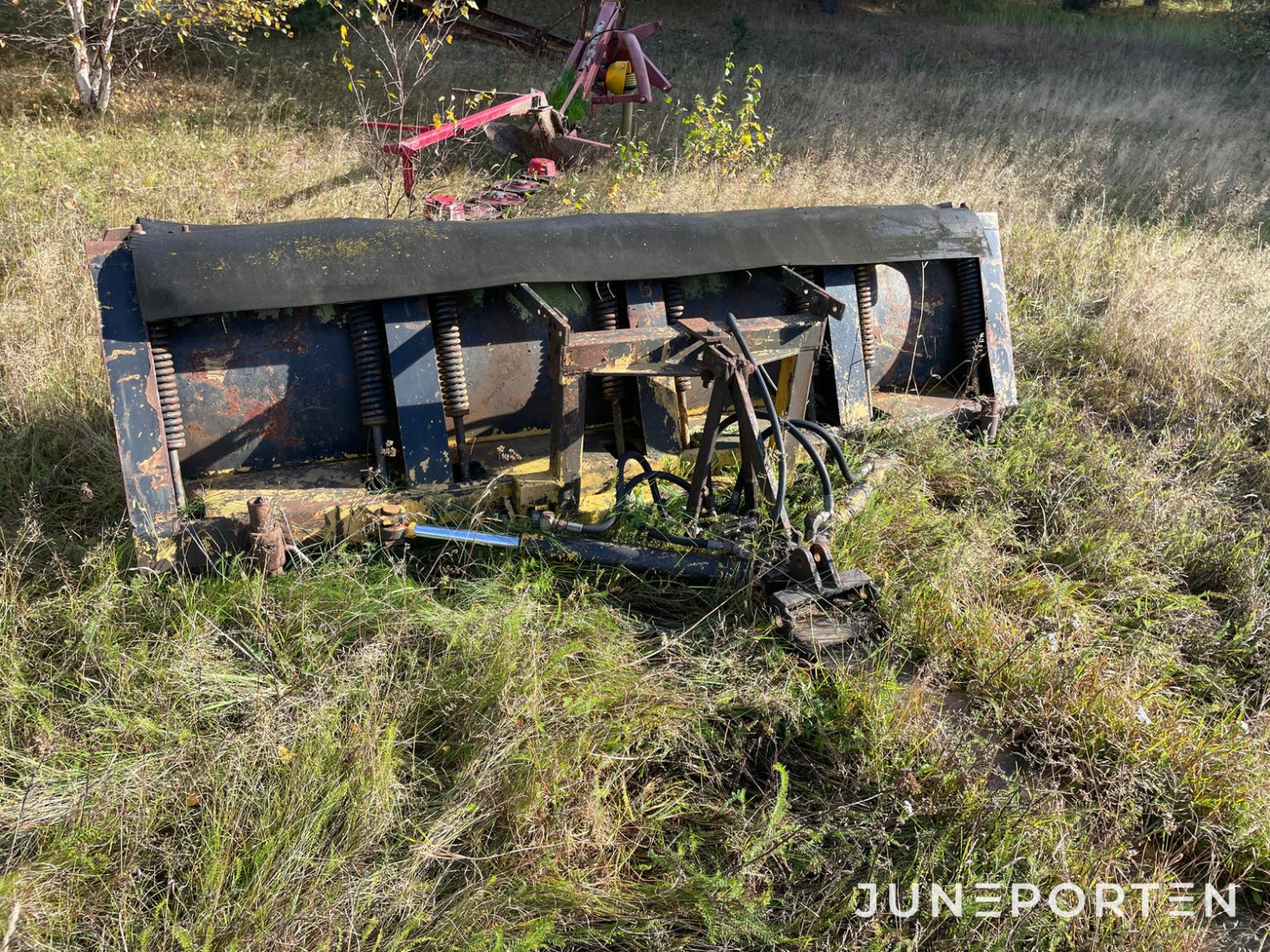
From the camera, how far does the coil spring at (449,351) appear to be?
3.22m

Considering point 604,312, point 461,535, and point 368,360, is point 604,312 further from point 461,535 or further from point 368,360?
point 461,535

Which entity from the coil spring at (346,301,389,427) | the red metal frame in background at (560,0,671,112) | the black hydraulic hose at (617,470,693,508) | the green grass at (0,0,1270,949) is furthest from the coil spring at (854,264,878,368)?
the red metal frame in background at (560,0,671,112)

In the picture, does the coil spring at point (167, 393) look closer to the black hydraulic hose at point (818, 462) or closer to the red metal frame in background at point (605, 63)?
the black hydraulic hose at point (818, 462)

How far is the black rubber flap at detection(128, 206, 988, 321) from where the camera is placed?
2.90 meters

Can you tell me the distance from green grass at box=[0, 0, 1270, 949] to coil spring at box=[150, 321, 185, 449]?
0.37 m

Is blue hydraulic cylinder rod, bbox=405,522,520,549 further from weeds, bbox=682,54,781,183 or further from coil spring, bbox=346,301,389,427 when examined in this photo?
weeds, bbox=682,54,781,183

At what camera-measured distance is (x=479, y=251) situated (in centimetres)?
319

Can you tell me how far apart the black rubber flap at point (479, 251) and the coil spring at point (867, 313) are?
5.1 inches

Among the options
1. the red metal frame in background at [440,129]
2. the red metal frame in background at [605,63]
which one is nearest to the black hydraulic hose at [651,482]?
the red metal frame in background at [440,129]

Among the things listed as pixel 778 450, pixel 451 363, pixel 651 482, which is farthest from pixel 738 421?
pixel 451 363

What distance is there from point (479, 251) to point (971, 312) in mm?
2250

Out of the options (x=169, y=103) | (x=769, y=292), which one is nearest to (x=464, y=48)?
(x=169, y=103)

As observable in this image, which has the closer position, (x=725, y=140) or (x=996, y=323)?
(x=996, y=323)

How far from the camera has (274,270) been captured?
2980 mm
